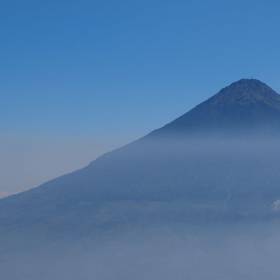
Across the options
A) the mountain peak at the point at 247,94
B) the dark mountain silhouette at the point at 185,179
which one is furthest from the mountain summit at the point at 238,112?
the dark mountain silhouette at the point at 185,179

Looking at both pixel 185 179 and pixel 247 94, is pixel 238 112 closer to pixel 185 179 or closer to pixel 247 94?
pixel 247 94

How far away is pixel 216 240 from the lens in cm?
14150

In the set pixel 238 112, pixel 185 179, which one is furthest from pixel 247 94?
pixel 185 179

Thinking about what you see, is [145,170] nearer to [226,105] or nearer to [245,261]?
[226,105]

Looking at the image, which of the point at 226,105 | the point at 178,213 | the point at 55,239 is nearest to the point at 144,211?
the point at 178,213

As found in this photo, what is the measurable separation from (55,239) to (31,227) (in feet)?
29.2

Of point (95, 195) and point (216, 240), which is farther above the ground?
point (95, 195)

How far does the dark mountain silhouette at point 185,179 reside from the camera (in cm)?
15350

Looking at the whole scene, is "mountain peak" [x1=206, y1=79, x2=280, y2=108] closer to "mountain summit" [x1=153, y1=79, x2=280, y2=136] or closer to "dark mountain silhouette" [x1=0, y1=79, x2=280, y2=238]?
"mountain summit" [x1=153, y1=79, x2=280, y2=136]

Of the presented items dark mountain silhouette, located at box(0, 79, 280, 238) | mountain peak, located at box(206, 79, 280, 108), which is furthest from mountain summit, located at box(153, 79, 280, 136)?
dark mountain silhouette, located at box(0, 79, 280, 238)

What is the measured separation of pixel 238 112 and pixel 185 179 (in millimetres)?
32521

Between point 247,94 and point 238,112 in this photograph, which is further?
point 247,94

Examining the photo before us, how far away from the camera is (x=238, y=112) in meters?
192

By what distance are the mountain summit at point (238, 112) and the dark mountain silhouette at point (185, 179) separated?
0.85 ft
